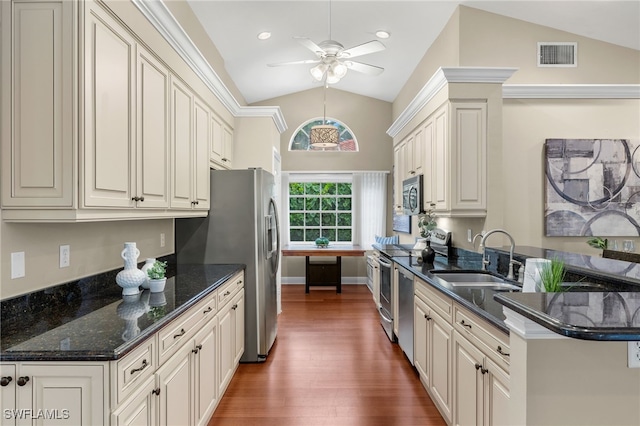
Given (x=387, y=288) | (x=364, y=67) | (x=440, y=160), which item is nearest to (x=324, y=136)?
(x=364, y=67)

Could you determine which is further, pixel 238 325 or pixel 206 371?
pixel 238 325

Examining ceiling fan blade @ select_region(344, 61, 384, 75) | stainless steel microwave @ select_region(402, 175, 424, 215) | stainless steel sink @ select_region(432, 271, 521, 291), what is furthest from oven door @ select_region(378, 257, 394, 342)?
ceiling fan blade @ select_region(344, 61, 384, 75)

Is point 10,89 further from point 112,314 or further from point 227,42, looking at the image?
point 227,42

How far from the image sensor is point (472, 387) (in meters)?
1.92

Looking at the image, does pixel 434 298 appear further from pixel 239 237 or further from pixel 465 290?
pixel 239 237

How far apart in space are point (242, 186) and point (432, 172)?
1.90 m

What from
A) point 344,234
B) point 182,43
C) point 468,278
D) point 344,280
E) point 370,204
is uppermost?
point 182,43

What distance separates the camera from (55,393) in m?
1.30

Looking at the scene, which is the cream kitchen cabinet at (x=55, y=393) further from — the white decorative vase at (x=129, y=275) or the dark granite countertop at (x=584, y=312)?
the dark granite countertop at (x=584, y=312)

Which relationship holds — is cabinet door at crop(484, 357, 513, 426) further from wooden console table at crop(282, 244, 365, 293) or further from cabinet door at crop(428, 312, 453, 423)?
wooden console table at crop(282, 244, 365, 293)

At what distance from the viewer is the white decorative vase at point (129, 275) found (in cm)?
210

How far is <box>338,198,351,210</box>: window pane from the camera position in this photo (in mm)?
7312

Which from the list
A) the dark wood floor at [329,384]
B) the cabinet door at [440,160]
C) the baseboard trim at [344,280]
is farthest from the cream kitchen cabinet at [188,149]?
the baseboard trim at [344,280]

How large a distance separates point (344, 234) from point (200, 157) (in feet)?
14.7
